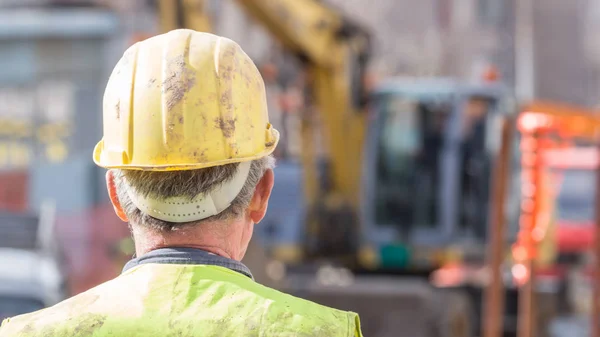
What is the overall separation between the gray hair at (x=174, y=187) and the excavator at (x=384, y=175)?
946cm

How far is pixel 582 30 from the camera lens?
136ft

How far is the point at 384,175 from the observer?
12.0m

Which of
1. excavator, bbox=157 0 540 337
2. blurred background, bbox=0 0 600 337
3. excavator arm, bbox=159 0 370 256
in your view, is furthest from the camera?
excavator, bbox=157 0 540 337

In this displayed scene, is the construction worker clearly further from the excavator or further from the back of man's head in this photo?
the excavator

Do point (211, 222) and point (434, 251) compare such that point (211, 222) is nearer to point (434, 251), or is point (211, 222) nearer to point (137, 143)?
point (137, 143)

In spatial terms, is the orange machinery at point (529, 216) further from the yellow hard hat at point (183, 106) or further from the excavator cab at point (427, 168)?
the excavator cab at point (427, 168)

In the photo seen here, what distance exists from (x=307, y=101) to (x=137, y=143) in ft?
33.8

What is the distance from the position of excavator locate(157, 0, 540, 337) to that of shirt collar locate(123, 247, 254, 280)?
31.3ft

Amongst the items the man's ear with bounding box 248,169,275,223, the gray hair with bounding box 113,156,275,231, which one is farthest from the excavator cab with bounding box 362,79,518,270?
the gray hair with bounding box 113,156,275,231

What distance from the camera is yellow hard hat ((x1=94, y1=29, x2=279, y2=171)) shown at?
5.66 feet

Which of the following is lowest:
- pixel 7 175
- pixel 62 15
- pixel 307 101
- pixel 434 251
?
pixel 434 251

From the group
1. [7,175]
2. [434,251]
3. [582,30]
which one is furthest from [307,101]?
[582,30]

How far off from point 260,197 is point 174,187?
0.20 meters

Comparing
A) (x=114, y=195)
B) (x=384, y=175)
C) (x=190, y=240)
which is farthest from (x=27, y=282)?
(x=190, y=240)
